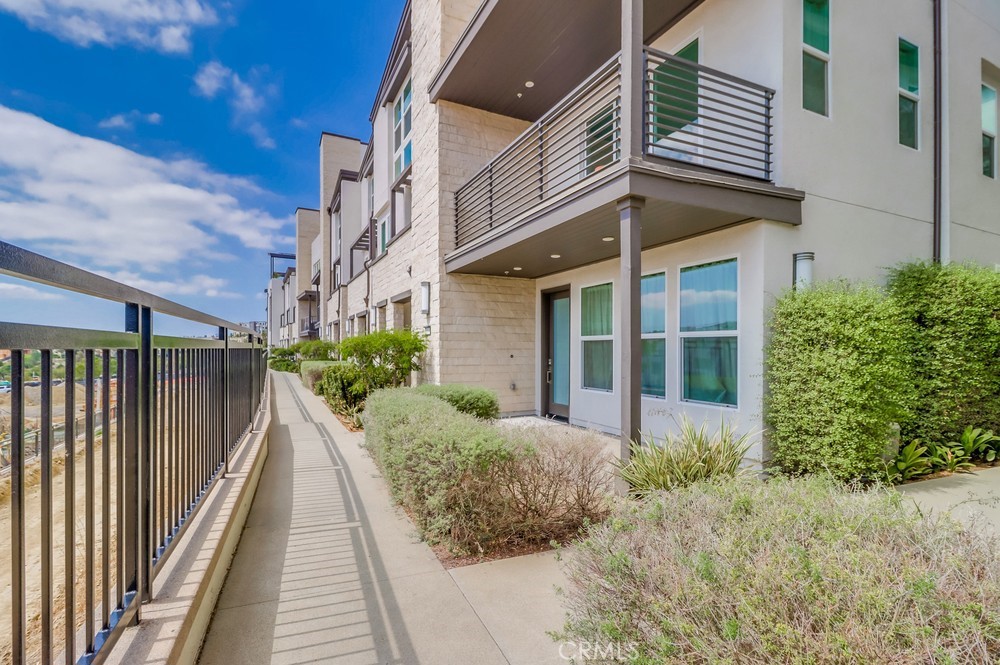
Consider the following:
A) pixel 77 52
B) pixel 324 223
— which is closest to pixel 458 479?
pixel 77 52

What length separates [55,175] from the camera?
23.9 feet

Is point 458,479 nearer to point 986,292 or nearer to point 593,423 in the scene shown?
point 593,423

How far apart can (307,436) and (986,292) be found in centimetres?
980

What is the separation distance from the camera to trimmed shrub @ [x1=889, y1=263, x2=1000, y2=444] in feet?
18.7

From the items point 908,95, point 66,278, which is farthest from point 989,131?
point 66,278

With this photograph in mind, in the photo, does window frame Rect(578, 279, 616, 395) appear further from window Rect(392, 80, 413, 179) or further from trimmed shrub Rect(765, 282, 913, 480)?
window Rect(392, 80, 413, 179)

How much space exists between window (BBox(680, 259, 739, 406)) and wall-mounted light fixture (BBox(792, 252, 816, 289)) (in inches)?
24.6

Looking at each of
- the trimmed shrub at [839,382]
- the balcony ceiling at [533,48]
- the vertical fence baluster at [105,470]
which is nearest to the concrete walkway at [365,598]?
the vertical fence baluster at [105,470]

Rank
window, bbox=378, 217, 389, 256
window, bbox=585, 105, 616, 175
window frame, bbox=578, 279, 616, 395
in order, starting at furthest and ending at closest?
window, bbox=378, 217, 389, 256 → window frame, bbox=578, 279, 616, 395 → window, bbox=585, 105, 616, 175

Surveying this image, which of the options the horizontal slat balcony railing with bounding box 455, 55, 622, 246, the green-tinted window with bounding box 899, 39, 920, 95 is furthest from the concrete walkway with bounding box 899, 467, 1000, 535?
the green-tinted window with bounding box 899, 39, 920, 95

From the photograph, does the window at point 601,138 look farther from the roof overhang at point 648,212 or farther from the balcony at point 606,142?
the roof overhang at point 648,212

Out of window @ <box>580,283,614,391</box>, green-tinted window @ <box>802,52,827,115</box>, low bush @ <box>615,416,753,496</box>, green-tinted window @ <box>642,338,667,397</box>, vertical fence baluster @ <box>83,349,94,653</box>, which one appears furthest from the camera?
window @ <box>580,283,614,391</box>

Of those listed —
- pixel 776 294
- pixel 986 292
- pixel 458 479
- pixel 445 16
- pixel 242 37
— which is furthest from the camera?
pixel 242 37

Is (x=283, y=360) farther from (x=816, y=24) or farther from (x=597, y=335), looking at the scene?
(x=816, y=24)
